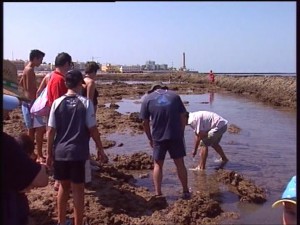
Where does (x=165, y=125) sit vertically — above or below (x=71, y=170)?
above

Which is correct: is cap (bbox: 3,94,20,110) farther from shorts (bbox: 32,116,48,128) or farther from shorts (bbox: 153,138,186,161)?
shorts (bbox: 32,116,48,128)

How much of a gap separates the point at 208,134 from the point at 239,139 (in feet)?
15.6

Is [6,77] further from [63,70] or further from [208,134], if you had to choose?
[208,134]

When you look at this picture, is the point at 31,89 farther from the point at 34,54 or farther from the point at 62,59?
the point at 62,59

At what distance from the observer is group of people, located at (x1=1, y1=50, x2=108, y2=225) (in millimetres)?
2666

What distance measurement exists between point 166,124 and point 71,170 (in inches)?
73.3

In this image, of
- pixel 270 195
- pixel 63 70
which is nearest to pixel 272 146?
pixel 270 195

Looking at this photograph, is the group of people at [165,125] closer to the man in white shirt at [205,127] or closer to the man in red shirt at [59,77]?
the man in red shirt at [59,77]

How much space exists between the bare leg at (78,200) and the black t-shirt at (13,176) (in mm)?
1669

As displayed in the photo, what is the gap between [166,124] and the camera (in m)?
6.01

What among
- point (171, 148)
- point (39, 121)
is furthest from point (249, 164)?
point (39, 121)

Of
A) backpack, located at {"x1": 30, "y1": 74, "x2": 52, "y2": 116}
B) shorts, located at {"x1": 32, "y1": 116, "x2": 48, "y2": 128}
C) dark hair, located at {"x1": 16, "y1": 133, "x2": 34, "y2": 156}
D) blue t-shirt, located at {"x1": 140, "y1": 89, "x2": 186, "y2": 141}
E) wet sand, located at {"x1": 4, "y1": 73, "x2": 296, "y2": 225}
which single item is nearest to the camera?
dark hair, located at {"x1": 16, "y1": 133, "x2": 34, "y2": 156}

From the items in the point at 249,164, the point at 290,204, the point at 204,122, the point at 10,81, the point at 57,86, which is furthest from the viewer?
the point at 249,164

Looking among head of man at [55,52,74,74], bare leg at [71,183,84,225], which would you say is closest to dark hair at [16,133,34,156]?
bare leg at [71,183,84,225]
